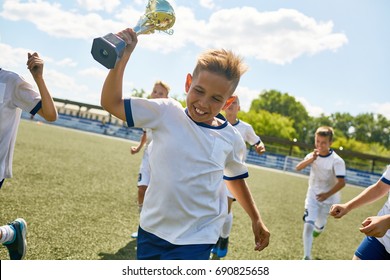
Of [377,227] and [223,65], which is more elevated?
[223,65]

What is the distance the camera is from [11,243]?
10.5 ft

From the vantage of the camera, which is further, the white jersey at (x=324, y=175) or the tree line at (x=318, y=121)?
the tree line at (x=318, y=121)

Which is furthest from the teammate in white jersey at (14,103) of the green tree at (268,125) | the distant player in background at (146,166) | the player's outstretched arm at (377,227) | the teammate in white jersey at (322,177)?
the green tree at (268,125)

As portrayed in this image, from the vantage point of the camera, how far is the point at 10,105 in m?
2.93

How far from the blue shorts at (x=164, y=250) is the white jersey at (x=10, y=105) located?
4.64ft

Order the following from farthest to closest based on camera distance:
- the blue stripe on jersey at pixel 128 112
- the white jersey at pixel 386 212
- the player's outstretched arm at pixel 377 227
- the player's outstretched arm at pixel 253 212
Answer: the white jersey at pixel 386 212 < the player's outstretched arm at pixel 253 212 < the player's outstretched arm at pixel 377 227 < the blue stripe on jersey at pixel 128 112

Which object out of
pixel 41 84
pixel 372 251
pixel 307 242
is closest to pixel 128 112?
pixel 41 84

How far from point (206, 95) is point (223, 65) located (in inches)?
8.6

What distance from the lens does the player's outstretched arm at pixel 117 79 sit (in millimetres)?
1856

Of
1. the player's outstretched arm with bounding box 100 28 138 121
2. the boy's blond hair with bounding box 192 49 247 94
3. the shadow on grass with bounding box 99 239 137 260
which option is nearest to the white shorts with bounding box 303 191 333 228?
the shadow on grass with bounding box 99 239 137 260

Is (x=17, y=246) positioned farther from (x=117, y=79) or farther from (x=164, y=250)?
(x=117, y=79)

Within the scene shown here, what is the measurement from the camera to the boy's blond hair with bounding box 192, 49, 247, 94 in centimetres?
224

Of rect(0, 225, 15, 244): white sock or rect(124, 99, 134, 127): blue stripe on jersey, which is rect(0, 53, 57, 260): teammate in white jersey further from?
rect(124, 99, 134, 127): blue stripe on jersey

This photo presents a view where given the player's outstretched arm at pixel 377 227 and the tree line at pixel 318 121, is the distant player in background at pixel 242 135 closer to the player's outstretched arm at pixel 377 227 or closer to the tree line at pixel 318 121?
the player's outstretched arm at pixel 377 227
